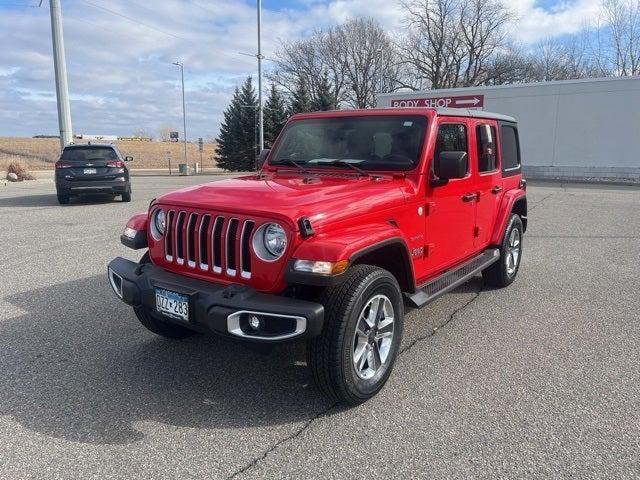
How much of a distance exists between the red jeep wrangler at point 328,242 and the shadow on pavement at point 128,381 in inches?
13.2

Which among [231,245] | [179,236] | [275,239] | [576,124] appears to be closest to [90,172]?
[179,236]

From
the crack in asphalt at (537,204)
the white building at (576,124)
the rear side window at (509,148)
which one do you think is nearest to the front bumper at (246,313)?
the rear side window at (509,148)

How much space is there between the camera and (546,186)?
65.5ft

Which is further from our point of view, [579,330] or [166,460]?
[579,330]

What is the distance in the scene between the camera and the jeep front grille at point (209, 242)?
10.2 ft

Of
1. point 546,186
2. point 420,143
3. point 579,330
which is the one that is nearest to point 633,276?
point 579,330

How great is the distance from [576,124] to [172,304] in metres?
22.6

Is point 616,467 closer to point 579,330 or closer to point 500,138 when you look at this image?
point 579,330

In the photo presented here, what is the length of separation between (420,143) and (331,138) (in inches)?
32.0

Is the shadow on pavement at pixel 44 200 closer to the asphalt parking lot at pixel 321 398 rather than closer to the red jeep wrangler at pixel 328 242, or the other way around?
the asphalt parking lot at pixel 321 398

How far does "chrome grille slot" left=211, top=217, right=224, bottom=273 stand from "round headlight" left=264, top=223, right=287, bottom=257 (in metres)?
0.35

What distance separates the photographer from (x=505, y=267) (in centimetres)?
568

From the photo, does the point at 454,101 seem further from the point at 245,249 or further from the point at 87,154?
the point at 245,249

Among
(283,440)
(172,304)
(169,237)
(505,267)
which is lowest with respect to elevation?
(283,440)
